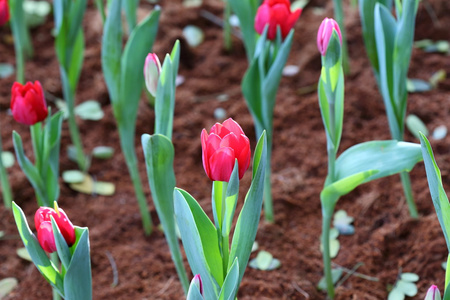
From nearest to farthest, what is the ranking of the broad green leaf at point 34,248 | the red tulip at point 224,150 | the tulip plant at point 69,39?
the red tulip at point 224,150 < the broad green leaf at point 34,248 < the tulip plant at point 69,39

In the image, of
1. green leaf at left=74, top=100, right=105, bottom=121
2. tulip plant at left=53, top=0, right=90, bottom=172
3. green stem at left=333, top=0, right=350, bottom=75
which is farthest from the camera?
green leaf at left=74, top=100, right=105, bottom=121

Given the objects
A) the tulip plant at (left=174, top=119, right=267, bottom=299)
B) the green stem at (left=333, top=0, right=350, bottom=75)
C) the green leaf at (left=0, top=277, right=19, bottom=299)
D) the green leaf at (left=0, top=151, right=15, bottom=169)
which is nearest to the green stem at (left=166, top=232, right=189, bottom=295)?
the tulip plant at (left=174, top=119, right=267, bottom=299)

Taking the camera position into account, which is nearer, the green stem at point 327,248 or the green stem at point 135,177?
the green stem at point 327,248

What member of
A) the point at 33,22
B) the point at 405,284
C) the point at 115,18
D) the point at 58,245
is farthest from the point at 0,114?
the point at 405,284

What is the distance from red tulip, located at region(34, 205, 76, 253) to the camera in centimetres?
91

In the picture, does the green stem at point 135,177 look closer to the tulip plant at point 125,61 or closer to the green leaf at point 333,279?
the tulip plant at point 125,61

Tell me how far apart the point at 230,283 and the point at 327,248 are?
1.22 feet

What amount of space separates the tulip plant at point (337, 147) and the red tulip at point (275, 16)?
147 millimetres

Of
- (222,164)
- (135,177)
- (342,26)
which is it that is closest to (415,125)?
(342,26)

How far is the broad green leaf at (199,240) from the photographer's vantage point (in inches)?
36.4

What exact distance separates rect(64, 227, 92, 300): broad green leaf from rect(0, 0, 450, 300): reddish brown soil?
0.37 m

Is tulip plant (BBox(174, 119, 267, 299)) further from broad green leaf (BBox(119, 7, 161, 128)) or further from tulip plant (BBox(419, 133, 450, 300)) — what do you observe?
broad green leaf (BBox(119, 7, 161, 128))

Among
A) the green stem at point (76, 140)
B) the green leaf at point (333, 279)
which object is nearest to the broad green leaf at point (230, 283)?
the green leaf at point (333, 279)

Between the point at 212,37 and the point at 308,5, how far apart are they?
36cm
